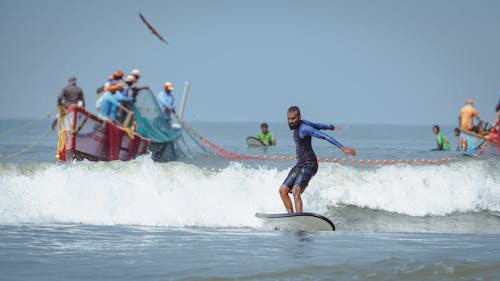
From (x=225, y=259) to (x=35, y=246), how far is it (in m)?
2.63

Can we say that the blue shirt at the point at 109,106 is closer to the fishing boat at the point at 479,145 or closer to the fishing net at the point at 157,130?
the fishing net at the point at 157,130

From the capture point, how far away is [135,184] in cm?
1669

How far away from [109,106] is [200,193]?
7.24 meters

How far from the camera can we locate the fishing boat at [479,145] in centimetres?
2662

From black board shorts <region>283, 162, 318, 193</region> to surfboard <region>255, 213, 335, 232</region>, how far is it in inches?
20.9

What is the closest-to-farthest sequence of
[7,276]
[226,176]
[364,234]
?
[7,276] → [364,234] → [226,176]

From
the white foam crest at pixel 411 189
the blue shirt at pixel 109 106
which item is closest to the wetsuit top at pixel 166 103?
the blue shirt at pixel 109 106

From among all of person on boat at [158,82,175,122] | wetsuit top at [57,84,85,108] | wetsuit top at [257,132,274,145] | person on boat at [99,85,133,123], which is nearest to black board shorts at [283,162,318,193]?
person on boat at [99,85,133,123]

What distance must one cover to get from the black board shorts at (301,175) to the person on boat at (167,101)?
14.5m

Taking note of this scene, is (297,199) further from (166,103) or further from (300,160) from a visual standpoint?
(166,103)

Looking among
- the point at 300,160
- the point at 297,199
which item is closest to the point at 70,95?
the point at 300,160

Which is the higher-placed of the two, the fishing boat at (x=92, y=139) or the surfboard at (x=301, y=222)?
the fishing boat at (x=92, y=139)

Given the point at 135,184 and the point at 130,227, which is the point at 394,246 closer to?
the point at 130,227

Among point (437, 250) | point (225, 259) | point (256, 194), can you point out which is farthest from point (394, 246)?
point (256, 194)
